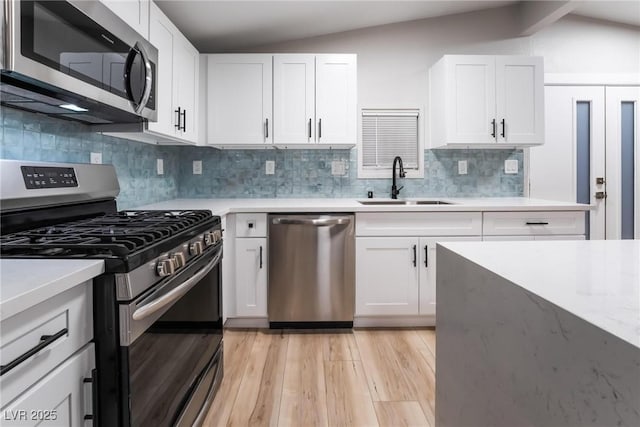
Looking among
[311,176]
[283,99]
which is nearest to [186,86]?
[283,99]

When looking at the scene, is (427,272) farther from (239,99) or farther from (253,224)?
(239,99)

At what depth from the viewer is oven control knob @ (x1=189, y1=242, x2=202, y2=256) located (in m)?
1.46

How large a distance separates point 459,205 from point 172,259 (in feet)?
6.71

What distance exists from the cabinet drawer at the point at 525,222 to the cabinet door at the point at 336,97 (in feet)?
3.72

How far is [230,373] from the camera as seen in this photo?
210cm

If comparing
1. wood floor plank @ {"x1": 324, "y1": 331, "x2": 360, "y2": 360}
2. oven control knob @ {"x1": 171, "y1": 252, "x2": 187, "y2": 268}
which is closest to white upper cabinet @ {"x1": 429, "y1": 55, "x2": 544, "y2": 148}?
wood floor plank @ {"x1": 324, "y1": 331, "x2": 360, "y2": 360}

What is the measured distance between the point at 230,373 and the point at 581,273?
5.92ft

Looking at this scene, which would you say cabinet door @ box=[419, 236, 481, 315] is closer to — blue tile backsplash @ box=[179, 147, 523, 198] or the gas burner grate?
blue tile backsplash @ box=[179, 147, 523, 198]

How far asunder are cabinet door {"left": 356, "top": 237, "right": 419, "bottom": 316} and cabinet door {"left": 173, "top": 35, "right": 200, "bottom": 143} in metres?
1.38

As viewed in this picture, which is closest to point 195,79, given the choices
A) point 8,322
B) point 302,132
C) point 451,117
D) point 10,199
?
point 302,132

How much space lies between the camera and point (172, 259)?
1237mm

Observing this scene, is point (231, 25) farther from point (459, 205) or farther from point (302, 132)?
point (459, 205)

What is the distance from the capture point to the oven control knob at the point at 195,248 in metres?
1.46

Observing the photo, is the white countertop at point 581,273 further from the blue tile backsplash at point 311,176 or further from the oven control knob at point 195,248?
the blue tile backsplash at point 311,176
